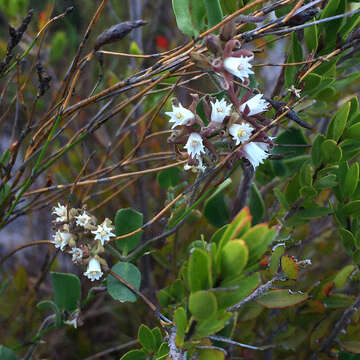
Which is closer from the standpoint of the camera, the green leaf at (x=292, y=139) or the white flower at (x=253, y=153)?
the white flower at (x=253, y=153)

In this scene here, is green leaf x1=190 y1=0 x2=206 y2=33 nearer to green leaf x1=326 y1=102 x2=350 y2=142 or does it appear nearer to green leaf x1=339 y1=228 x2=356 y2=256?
green leaf x1=326 y1=102 x2=350 y2=142

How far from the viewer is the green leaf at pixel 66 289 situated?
1.00 meters

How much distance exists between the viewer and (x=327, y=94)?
42.4 inches

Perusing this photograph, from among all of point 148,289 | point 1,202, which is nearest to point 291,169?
point 148,289

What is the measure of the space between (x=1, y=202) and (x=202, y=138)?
546 millimetres

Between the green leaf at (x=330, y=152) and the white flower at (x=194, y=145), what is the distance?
12.6 inches

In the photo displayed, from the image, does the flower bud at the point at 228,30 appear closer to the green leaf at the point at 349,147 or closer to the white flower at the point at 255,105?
the white flower at the point at 255,105

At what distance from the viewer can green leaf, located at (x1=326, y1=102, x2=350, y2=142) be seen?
942 millimetres

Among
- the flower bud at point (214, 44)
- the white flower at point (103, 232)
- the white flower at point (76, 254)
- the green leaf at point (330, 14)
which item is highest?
the flower bud at point (214, 44)

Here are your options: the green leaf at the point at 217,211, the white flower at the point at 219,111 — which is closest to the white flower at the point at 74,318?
the green leaf at the point at 217,211

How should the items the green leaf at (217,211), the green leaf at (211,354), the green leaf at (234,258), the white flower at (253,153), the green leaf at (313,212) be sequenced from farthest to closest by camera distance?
the green leaf at (217,211) < the green leaf at (313,212) < the white flower at (253,153) < the green leaf at (211,354) < the green leaf at (234,258)

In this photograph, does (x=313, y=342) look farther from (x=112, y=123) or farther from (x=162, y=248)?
(x=112, y=123)

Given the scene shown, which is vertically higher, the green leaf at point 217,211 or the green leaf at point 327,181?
the green leaf at point 327,181

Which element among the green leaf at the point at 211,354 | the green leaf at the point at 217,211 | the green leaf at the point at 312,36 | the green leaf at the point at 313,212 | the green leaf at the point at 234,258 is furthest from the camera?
the green leaf at the point at 217,211
